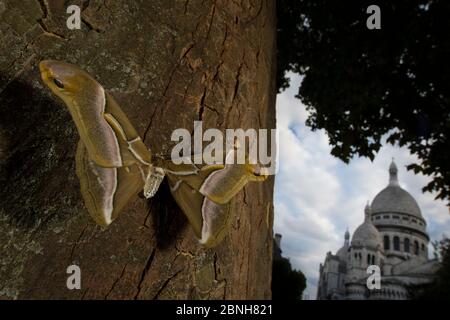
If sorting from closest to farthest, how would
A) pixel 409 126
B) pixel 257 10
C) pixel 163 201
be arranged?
pixel 163 201 → pixel 257 10 → pixel 409 126

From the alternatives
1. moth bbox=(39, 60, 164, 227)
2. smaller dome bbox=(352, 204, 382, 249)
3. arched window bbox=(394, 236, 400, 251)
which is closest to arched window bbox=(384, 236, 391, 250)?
arched window bbox=(394, 236, 400, 251)

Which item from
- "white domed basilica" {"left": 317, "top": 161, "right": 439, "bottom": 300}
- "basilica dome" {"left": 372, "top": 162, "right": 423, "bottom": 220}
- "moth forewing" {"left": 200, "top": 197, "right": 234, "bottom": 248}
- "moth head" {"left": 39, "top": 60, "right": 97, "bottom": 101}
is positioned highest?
"basilica dome" {"left": 372, "top": 162, "right": 423, "bottom": 220}

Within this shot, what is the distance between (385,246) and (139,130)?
83.2 metres

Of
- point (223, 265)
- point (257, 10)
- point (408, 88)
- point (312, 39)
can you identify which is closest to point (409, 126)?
point (408, 88)

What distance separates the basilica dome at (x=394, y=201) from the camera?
75875 millimetres

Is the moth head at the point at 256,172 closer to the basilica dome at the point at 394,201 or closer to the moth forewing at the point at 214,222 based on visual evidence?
the moth forewing at the point at 214,222

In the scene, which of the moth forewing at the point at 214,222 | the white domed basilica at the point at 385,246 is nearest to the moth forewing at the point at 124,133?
the moth forewing at the point at 214,222

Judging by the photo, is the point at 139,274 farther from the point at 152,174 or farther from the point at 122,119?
the point at 122,119

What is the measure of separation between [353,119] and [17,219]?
9.29 meters

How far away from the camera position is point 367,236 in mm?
69875

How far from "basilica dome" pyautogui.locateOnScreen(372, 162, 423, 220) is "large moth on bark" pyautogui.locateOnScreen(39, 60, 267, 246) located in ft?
272

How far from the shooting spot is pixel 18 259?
1.10 meters

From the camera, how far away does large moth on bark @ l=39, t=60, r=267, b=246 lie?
1112 mm

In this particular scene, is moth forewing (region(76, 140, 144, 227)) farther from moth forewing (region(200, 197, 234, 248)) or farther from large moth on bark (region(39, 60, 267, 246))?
moth forewing (region(200, 197, 234, 248))
